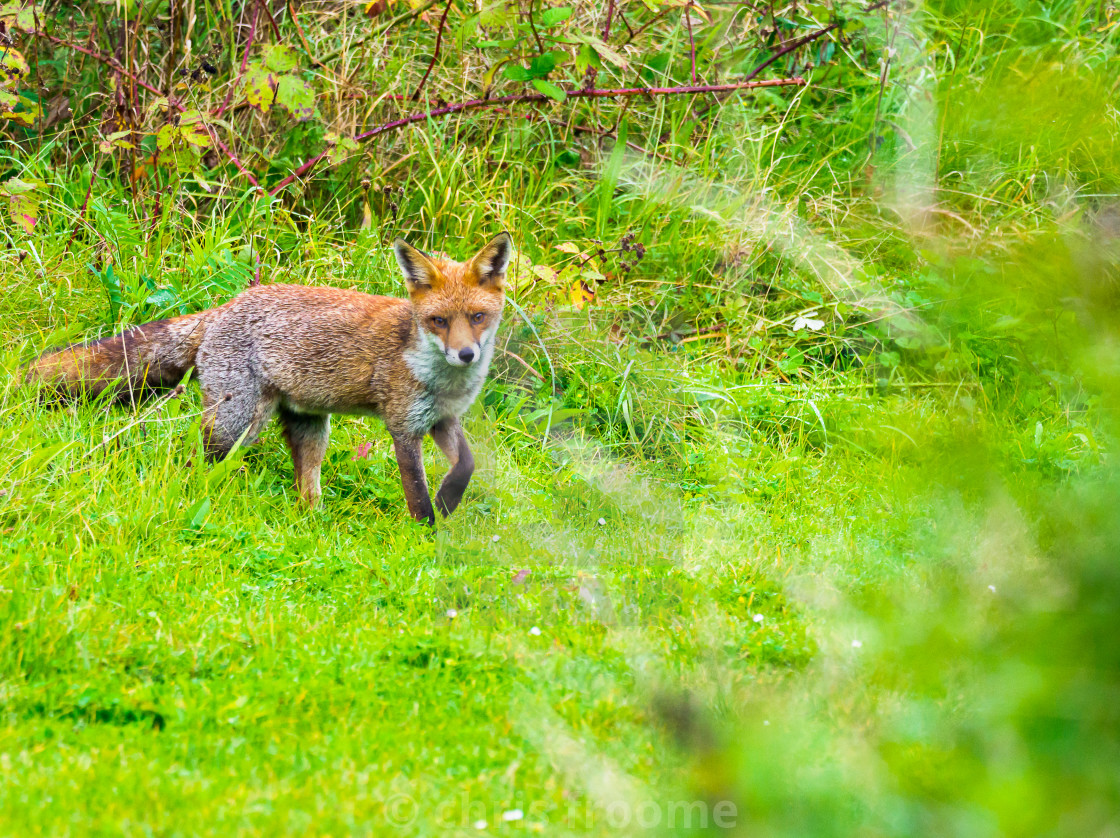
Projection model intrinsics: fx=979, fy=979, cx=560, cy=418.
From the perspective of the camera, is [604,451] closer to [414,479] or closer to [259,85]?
[414,479]

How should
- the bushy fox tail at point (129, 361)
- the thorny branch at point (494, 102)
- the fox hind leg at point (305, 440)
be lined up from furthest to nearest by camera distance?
the thorny branch at point (494, 102) → the fox hind leg at point (305, 440) → the bushy fox tail at point (129, 361)

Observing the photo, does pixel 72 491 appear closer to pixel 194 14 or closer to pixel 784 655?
pixel 784 655

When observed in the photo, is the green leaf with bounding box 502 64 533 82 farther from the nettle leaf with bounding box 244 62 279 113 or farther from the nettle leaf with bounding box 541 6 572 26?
the nettle leaf with bounding box 244 62 279 113

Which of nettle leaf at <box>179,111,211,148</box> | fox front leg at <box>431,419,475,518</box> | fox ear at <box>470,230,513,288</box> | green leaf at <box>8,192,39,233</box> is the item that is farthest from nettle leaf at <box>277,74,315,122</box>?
fox front leg at <box>431,419,475,518</box>

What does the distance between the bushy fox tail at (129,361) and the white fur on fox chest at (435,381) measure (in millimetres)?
1451

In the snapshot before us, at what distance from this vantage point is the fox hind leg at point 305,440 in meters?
6.28

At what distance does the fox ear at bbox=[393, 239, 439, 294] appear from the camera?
19.6ft

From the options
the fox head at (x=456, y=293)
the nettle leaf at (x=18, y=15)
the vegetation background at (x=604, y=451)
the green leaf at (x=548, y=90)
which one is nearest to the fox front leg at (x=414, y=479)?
the vegetation background at (x=604, y=451)

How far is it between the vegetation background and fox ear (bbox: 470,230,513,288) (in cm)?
114

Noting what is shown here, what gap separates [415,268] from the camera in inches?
238

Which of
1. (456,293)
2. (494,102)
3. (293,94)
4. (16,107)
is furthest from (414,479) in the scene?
(16,107)

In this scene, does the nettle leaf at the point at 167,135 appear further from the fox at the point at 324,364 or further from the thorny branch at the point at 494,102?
the fox at the point at 324,364

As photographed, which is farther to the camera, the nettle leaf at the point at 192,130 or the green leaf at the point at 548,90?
the green leaf at the point at 548,90

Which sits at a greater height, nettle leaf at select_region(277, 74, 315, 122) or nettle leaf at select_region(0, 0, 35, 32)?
nettle leaf at select_region(0, 0, 35, 32)
